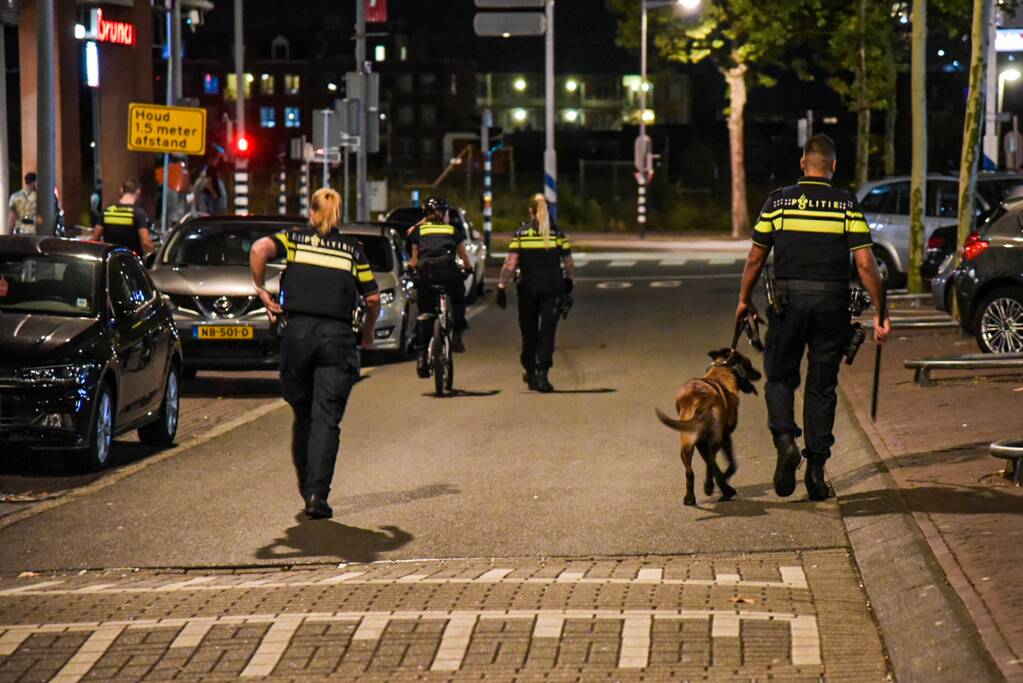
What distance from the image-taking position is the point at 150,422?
13367mm

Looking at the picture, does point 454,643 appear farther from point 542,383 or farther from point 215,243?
point 215,243

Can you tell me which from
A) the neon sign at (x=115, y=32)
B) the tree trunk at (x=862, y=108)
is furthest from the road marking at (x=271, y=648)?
the tree trunk at (x=862, y=108)

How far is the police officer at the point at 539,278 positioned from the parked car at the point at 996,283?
4.05 m

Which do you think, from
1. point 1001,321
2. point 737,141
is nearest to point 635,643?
point 1001,321

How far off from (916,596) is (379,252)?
549 inches

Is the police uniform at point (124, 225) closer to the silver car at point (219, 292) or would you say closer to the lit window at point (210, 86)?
the silver car at point (219, 292)

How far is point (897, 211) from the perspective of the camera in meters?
28.9

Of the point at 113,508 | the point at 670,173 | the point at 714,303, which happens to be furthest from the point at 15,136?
the point at 670,173

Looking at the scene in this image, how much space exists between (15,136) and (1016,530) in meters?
36.9

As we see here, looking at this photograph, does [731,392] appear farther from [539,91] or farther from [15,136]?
[539,91]

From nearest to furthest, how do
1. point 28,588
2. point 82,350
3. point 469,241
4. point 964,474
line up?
point 28,588
point 964,474
point 82,350
point 469,241

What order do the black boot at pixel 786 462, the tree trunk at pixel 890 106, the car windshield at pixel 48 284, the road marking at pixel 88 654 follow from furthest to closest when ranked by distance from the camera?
the tree trunk at pixel 890 106 < the car windshield at pixel 48 284 < the black boot at pixel 786 462 < the road marking at pixel 88 654

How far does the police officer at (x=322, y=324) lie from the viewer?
10.2 meters

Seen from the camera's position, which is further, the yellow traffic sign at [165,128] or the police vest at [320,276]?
the yellow traffic sign at [165,128]
